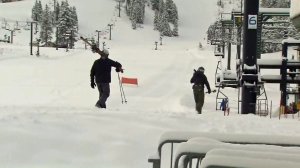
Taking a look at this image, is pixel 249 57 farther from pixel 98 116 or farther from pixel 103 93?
pixel 98 116

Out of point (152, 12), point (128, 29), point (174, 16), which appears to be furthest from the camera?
point (152, 12)

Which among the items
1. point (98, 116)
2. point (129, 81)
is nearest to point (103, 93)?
point (98, 116)

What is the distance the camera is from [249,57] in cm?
1595

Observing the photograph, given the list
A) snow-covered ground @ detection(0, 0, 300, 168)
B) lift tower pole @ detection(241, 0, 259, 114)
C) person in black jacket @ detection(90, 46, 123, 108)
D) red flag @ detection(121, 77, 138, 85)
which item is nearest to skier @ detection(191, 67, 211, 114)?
snow-covered ground @ detection(0, 0, 300, 168)

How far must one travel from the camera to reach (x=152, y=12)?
186m

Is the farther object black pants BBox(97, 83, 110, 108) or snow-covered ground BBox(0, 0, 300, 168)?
black pants BBox(97, 83, 110, 108)

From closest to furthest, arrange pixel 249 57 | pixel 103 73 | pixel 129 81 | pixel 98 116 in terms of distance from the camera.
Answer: pixel 98 116 < pixel 103 73 < pixel 249 57 < pixel 129 81

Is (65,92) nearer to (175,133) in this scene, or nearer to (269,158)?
(175,133)

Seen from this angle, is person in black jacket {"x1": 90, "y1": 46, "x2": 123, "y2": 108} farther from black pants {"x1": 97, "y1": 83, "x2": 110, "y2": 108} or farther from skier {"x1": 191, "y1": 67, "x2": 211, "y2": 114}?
skier {"x1": 191, "y1": 67, "x2": 211, "y2": 114}

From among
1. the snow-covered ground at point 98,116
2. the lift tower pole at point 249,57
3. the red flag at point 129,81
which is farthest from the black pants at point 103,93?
the red flag at point 129,81

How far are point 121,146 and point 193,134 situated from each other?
3579mm

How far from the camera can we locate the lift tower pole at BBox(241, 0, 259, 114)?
51.3ft

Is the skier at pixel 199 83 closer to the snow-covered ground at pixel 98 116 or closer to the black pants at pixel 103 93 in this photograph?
the snow-covered ground at pixel 98 116

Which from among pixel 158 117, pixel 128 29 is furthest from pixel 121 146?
pixel 128 29
